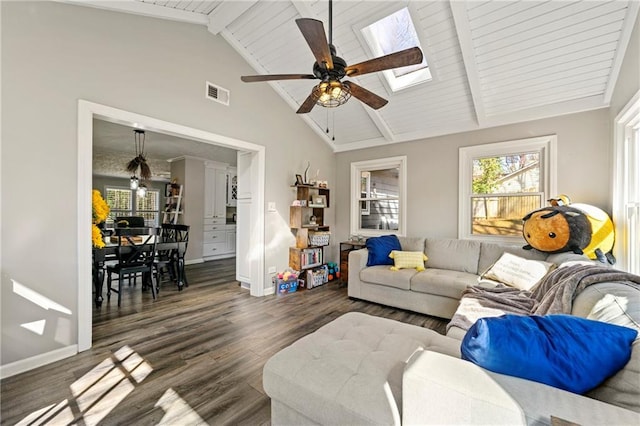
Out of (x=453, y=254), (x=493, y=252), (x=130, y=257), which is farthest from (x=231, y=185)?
(x=493, y=252)

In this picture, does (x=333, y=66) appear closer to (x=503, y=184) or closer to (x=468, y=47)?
(x=468, y=47)

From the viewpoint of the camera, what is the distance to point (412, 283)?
319cm

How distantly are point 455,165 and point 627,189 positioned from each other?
1.74m

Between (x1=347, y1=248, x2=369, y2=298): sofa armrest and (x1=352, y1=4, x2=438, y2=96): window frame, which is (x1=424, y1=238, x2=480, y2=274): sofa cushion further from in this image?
(x1=352, y1=4, x2=438, y2=96): window frame

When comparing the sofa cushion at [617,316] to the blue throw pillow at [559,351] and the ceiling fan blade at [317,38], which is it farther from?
the ceiling fan blade at [317,38]

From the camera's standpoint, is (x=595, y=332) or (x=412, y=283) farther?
(x=412, y=283)

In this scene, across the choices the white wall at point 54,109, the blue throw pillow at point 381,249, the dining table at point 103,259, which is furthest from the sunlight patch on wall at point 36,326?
the blue throw pillow at point 381,249

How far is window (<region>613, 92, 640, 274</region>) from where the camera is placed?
2.40 m

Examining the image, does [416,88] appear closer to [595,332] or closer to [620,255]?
[620,255]

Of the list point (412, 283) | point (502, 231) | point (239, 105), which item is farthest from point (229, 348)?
point (502, 231)

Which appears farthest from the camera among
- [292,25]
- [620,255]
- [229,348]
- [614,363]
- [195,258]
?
[195,258]

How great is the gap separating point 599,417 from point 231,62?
14.0ft

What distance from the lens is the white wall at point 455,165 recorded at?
3047mm

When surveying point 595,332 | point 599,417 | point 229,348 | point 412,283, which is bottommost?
point 229,348
